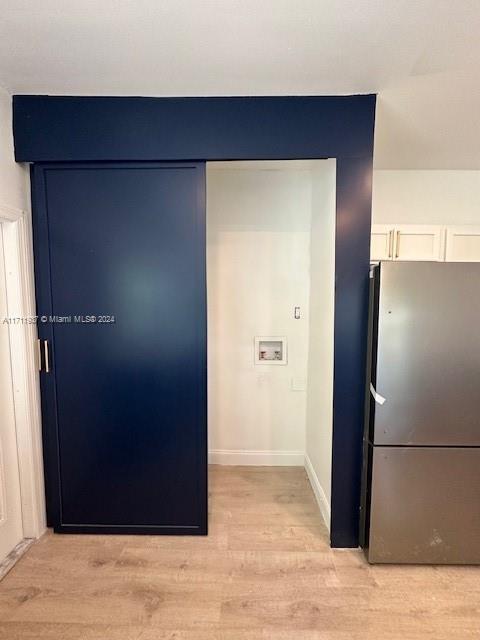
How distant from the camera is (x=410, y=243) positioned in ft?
8.59

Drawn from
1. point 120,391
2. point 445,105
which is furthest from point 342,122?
point 120,391

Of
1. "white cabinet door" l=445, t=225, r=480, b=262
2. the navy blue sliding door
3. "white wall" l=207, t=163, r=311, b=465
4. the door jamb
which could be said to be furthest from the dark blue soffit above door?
"white cabinet door" l=445, t=225, r=480, b=262

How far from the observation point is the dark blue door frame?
1783mm

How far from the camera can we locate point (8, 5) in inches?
48.0

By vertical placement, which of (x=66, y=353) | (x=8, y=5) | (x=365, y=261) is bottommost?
(x=66, y=353)

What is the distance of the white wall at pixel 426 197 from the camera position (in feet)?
9.23

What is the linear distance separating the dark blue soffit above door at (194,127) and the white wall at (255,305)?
28.0 inches

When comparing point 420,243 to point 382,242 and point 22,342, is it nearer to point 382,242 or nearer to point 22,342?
point 382,242

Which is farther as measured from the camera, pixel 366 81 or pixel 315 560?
pixel 315 560

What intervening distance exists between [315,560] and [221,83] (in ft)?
8.75

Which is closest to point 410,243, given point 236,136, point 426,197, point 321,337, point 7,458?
point 426,197

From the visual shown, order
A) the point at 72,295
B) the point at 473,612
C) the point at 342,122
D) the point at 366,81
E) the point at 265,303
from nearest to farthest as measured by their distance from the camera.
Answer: the point at 473,612 < the point at 366,81 < the point at 342,122 < the point at 72,295 < the point at 265,303

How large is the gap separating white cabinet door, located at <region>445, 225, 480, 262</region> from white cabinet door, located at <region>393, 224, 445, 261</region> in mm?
60

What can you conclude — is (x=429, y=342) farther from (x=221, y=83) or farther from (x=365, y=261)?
(x=221, y=83)
